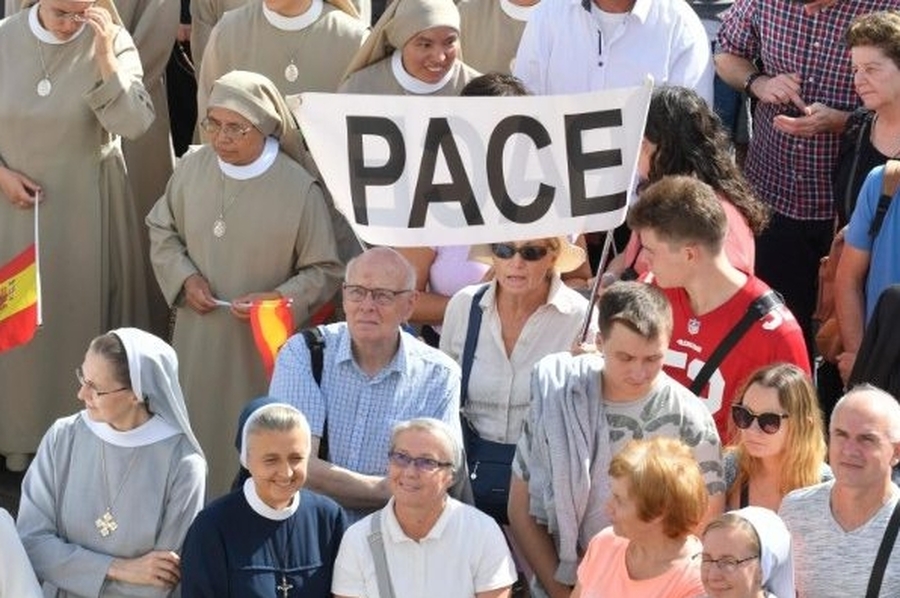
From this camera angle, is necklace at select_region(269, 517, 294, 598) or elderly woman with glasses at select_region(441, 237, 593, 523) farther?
elderly woman with glasses at select_region(441, 237, 593, 523)

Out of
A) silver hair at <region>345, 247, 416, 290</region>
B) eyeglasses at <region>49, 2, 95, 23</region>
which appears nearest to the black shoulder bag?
silver hair at <region>345, 247, 416, 290</region>

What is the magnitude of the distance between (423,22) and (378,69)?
0.33 meters

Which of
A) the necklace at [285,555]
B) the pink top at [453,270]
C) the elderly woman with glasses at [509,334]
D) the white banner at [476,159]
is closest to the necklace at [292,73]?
the pink top at [453,270]

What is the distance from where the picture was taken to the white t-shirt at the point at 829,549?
613 centimetres

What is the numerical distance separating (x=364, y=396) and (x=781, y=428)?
56.2 inches

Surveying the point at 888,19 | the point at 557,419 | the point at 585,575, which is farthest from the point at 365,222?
the point at 888,19

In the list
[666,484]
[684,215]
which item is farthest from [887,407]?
[684,215]

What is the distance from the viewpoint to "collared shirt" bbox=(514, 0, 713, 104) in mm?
8758

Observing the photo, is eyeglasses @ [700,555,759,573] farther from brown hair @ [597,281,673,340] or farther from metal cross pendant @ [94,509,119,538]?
metal cross pendant @ [94,509,119,538]

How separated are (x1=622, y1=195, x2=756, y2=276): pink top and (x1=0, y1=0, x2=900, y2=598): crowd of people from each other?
20 millimetres

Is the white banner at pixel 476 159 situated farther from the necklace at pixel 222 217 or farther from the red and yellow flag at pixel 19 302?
the red and yellow flag at pixel 19 302

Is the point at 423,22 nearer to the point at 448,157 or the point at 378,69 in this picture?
the point at 378,69

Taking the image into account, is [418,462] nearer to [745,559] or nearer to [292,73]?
[745,559]

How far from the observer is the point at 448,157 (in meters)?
7.32
